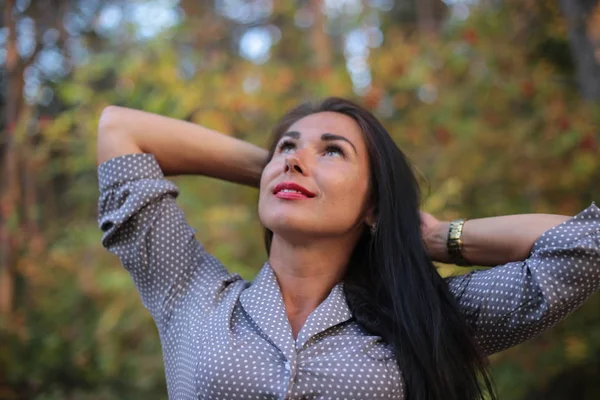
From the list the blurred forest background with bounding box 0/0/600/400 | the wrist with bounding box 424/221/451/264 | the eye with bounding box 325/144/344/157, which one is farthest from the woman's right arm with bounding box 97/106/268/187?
the blurred forest background with bounding box 0/0/600/400

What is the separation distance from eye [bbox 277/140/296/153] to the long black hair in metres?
0.10

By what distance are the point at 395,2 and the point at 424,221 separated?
9.70 meters

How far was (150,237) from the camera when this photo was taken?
5.54 ft

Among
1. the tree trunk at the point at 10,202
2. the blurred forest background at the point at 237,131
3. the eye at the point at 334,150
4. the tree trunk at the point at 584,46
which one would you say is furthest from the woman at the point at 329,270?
the tree trunk at the point at 10,202

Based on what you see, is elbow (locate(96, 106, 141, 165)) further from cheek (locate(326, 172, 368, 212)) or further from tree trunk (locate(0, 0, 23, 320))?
tree trunk (locate(0, 0, 23, 320))

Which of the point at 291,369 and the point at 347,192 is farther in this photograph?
the point at 347,192

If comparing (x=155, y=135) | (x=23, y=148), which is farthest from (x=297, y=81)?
(x=155, y=135)

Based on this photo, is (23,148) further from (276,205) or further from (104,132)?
(276,205)

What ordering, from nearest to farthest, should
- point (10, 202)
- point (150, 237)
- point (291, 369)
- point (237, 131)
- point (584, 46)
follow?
point (291, 369)
point (150, 237)
point (584, 46)
point (237, 131)
point (10, 202)

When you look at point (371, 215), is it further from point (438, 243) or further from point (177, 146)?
point (177, 146)

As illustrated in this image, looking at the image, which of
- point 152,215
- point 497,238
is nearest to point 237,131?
point 152,215

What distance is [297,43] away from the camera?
8328 millimetres

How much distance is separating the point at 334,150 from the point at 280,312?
443mm

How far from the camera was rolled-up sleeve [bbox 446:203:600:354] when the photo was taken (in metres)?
1.47
